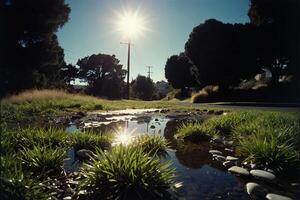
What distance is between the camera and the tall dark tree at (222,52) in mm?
34812

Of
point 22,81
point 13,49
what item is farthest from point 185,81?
point 13,49

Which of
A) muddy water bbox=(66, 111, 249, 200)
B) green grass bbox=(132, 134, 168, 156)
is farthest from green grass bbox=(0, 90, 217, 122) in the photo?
muddy water bbox=(66, 111, 249, 200)

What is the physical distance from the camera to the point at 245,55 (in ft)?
113

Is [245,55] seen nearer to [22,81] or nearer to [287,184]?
[22,81]

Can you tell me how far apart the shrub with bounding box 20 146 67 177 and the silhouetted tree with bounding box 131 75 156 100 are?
2194 inches

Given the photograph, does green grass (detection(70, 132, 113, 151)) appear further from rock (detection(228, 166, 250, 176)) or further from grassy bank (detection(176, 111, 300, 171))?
rock (detection(228, 166, 250, 176))

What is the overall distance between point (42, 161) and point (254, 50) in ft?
108

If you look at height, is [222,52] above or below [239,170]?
above

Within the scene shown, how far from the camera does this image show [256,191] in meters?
4.44

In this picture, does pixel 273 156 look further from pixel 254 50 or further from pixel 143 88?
pixel 143 88

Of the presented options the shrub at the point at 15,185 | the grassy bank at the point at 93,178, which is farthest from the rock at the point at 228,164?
the shrub at the point at 15,185

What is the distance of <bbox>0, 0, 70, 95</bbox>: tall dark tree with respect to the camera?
580 inches

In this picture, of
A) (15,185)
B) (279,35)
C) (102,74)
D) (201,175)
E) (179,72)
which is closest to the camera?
(15,185)

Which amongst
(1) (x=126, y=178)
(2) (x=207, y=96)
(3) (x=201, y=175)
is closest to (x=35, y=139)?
(1) (x=126, y=178)
